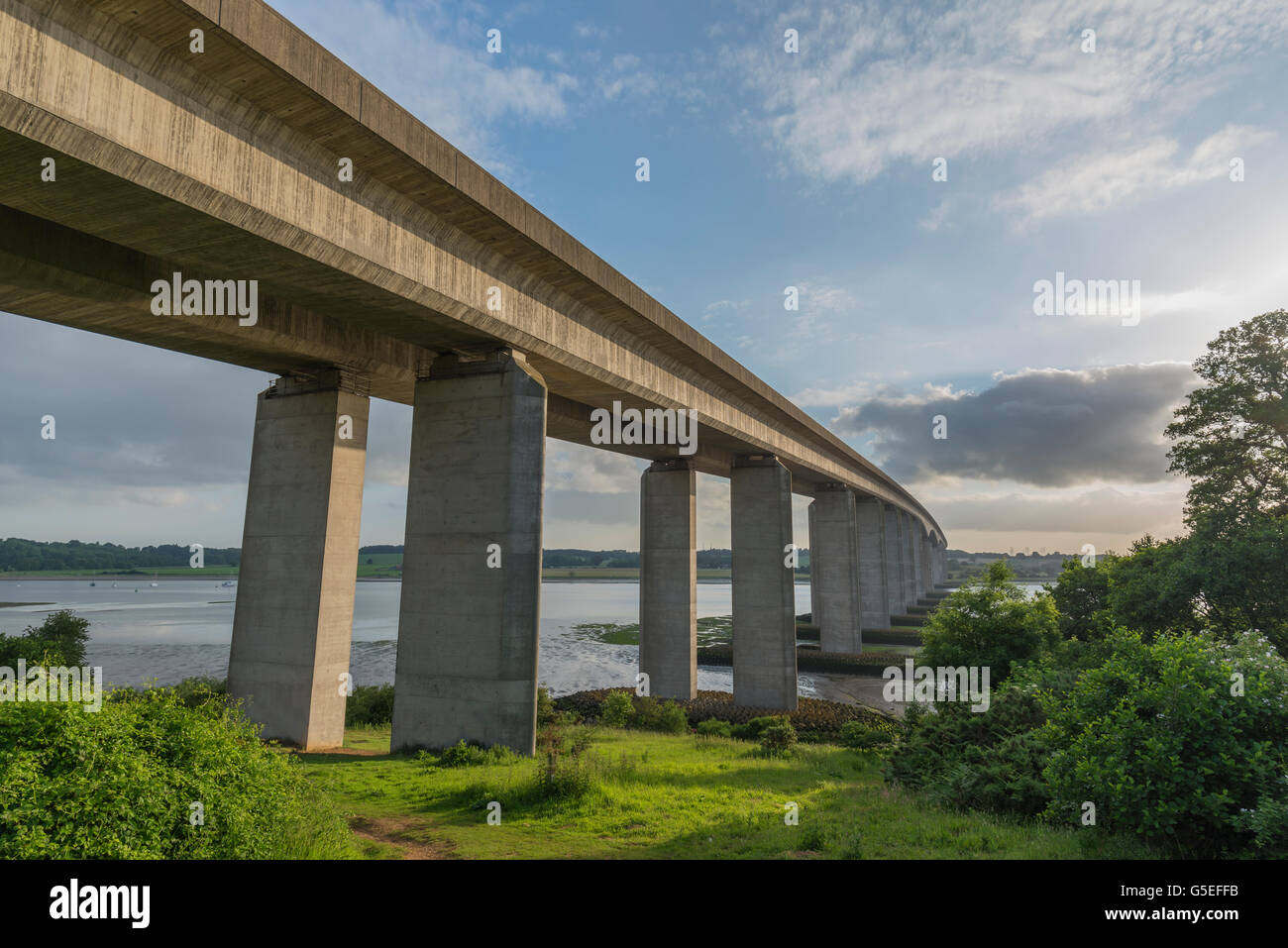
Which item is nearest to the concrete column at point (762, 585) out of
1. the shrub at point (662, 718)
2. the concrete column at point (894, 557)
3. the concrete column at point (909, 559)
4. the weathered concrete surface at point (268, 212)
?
the shrub at point (662, 718)

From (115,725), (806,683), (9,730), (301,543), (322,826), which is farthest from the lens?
(806,683)

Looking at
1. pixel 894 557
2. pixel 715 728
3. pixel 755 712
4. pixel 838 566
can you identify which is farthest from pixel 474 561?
pixel 894 557

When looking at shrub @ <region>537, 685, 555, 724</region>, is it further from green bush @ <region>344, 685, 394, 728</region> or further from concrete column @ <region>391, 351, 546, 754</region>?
concrete column @ <region>391, 351, 546, 754</region>

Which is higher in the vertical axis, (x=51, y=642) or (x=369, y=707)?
(x=51, y=642)

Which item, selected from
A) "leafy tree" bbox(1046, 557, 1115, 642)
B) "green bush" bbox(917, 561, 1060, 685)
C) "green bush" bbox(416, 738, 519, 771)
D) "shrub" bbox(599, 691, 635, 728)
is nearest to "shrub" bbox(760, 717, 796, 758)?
"green bush" bbox(917, 561, 1060, 685)

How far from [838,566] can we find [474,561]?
38947 millimetres

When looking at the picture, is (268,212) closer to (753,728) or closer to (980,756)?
(980,756)

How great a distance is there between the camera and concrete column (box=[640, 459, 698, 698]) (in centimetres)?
3238

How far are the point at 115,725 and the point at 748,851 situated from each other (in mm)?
7507

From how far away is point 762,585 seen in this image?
109ft

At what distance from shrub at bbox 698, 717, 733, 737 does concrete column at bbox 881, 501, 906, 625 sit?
183 ft
